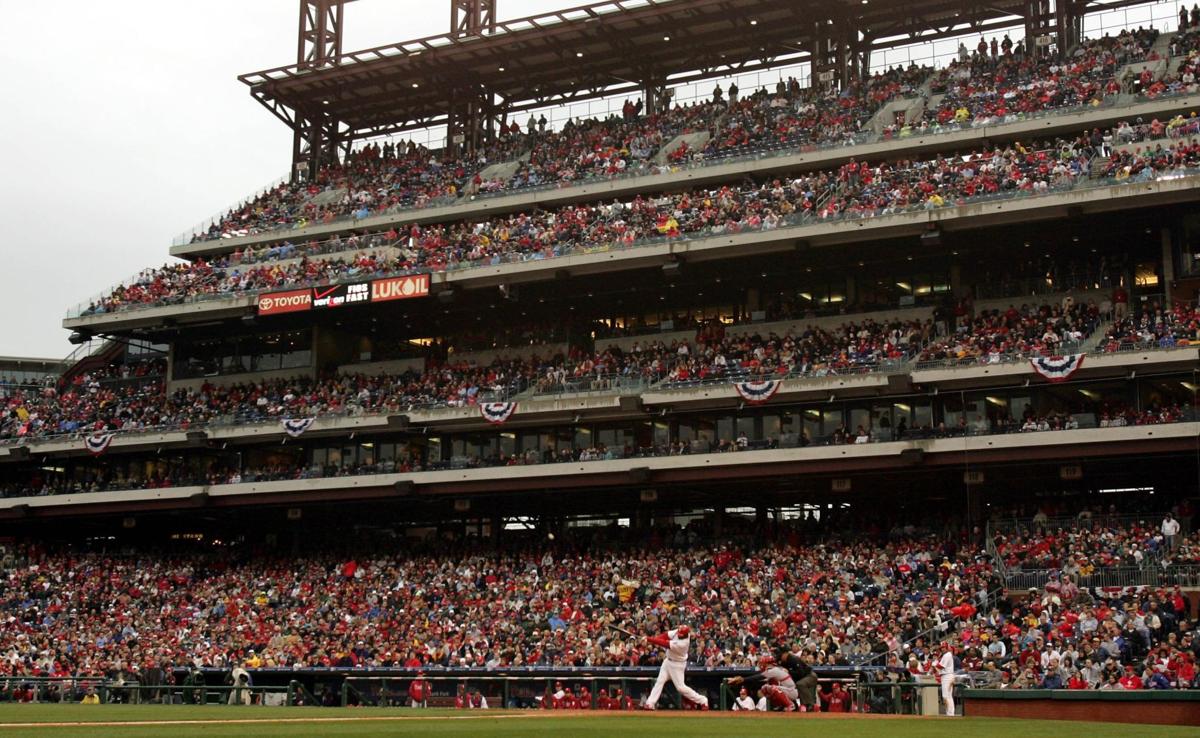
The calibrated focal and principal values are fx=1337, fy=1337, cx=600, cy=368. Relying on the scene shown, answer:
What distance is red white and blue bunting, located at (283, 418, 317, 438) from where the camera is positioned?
4978 cm

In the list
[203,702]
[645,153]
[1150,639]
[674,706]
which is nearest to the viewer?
[674,706]

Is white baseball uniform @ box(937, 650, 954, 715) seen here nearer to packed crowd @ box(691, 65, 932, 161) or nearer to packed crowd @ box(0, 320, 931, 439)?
packed crowd @ box(0, 320, 931, 439)

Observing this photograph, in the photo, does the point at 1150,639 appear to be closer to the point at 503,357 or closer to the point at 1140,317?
the point at 1140,317

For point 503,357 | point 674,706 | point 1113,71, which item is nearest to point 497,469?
point 503,357

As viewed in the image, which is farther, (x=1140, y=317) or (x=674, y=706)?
(x=1140, y=317)

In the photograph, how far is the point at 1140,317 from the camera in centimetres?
4016

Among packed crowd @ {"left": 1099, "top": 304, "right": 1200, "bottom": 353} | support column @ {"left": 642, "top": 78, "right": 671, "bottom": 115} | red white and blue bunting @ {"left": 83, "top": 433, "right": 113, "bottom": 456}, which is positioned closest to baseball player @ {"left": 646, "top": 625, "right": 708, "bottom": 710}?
packed crowd @ {"left": 1099, "top": 304, "right": 1200, "bottom": 353}

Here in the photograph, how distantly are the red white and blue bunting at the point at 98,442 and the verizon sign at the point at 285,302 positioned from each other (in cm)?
859

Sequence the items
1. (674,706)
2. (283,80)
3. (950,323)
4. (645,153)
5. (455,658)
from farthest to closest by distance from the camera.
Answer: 1. (283,80)
2. (645,153)
3. (950,323)
4. (455,658)
5. (674,706)

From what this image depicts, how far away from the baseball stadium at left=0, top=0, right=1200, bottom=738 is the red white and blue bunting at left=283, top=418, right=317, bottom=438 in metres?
0.83

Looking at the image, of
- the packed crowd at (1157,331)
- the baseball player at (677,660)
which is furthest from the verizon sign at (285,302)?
the baseball player at (677,660)

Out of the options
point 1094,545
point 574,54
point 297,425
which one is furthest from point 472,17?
point 1094,545

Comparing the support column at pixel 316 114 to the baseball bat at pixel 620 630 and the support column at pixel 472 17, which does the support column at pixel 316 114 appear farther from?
the baseball bat at pixel 620 630

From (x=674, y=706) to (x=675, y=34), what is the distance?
3658cm
